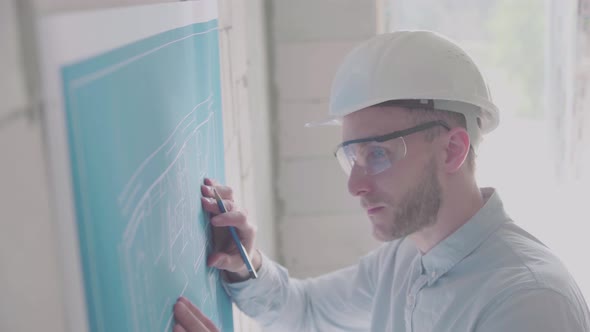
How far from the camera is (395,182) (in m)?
1.35

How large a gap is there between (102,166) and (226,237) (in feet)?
2.42

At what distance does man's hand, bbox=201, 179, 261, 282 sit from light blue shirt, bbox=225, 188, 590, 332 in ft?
0.25

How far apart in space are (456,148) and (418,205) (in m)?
0.17

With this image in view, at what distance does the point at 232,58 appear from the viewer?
5.22 feet

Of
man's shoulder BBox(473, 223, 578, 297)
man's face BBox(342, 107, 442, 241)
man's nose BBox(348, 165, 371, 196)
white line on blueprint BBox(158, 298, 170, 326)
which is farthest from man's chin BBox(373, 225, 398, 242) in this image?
white line on blueprint BBox(158, 298, 170, 326)

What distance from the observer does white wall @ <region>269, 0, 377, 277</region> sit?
2529 mm

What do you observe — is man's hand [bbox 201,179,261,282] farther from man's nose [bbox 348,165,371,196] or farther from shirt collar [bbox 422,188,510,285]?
shirt collar [bbox 422,188,510,285]

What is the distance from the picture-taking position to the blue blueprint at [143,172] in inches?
21.2

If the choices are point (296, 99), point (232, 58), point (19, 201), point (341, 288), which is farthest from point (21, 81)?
point (296, 99)

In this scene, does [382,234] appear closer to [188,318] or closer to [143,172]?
[188,318]

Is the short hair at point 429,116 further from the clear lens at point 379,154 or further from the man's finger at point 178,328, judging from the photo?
the man's finger at point 178,328

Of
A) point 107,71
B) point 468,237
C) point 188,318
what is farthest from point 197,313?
point 468,237

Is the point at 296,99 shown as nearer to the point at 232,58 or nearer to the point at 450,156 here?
the point at 232,58

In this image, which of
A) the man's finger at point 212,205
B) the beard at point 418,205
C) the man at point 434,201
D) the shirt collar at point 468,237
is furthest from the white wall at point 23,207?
the shirt collar at point 468,237
